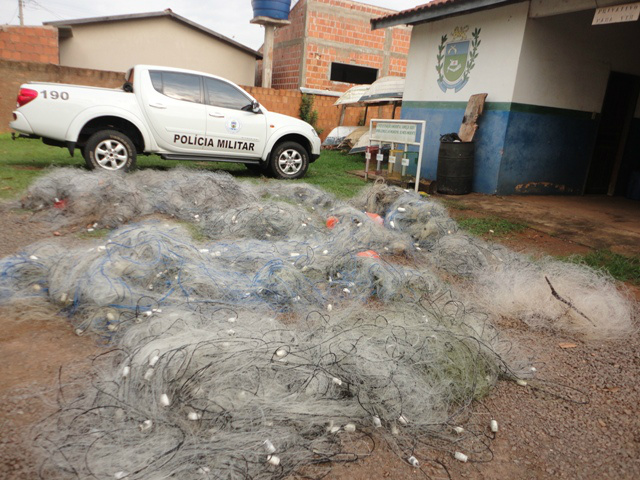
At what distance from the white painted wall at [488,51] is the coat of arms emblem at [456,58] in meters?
0.11

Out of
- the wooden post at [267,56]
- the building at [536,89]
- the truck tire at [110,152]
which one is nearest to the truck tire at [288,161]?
the truck tire at [110,152]

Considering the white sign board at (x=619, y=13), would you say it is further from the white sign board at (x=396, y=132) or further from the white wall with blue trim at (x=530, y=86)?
the white sign board at (x=396, y=132)

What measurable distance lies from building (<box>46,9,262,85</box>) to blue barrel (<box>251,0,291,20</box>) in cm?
213

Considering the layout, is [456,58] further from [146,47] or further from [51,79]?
[146,47]

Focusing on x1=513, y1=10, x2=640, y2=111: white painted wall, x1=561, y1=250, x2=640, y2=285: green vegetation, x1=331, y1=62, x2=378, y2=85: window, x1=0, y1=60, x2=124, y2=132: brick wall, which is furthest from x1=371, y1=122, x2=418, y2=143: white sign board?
x1=331, y1=62, x2=378, y2=85: window

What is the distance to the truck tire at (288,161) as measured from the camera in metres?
9.21

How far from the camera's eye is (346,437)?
7.20 ft

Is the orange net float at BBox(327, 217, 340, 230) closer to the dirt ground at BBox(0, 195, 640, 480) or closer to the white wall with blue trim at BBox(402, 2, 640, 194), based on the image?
the dirt ground at BBox(0, 195, 640, 480)

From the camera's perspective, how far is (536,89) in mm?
8898

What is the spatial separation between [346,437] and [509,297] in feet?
7.46

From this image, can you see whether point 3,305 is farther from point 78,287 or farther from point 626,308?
point 626,308

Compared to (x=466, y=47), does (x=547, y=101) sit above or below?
below

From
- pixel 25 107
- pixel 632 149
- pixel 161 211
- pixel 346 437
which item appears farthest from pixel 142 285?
pixel 632 149

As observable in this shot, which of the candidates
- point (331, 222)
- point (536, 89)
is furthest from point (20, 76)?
point (536, 89)
